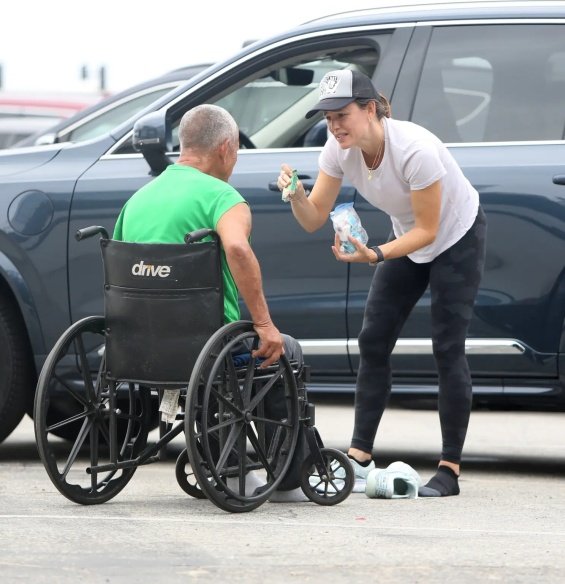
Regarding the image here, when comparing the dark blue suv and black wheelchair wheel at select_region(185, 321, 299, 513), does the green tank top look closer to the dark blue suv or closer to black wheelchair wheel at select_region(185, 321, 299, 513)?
black wheelchair wheel at select_region(185, 321, 299, 513)

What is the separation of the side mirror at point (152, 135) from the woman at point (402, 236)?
71cm

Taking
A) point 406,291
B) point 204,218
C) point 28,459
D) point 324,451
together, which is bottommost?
point 28,459

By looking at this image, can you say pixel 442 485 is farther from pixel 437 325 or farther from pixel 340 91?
pixel 340 91

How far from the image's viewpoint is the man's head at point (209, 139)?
18.0ft

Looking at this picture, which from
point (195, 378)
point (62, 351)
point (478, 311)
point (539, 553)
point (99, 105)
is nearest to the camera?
point (539, 553)

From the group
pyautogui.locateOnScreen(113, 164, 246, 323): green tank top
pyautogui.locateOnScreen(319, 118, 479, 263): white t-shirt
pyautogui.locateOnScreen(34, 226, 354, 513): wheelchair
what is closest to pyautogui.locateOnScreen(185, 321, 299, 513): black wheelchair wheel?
pyautogui.locateOnScreen(34, 226, 354, 513): wheelchair

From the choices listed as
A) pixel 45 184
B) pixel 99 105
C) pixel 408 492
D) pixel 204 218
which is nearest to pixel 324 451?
pixel 408 492

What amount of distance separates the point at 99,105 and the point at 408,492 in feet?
14.6

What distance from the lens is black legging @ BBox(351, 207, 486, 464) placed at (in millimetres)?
5883

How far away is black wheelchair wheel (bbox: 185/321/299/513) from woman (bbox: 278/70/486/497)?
49 centimetres

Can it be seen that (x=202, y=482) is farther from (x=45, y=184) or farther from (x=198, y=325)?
(x=45, y=184)

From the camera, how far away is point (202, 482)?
507 centimetres

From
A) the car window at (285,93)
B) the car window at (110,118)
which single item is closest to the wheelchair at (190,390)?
the car window at (285,93)

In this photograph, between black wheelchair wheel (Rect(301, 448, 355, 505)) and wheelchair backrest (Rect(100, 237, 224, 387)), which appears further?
black wheelchair wheel (Rect(301, 448, 355, 505))
